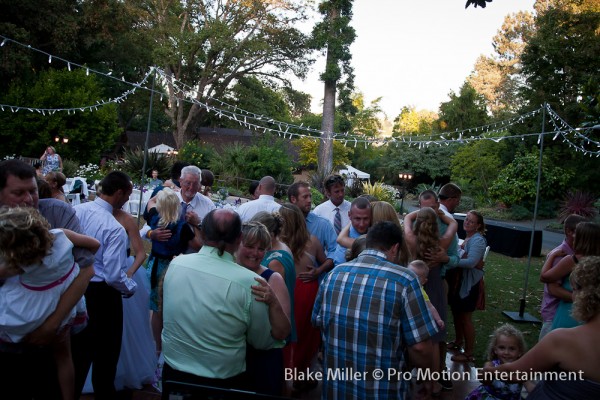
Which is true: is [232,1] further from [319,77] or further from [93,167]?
[93,167]

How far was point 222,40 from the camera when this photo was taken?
2734cm

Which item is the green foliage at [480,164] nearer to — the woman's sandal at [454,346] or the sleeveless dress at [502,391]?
the woman's sandal at [454,346]

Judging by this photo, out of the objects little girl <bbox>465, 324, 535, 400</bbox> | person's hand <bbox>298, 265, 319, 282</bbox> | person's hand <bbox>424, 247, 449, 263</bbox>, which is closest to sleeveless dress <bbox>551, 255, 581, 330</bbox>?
little girl <bbox>465, 324, 535, 400</bbox>

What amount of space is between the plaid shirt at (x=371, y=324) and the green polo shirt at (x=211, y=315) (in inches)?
15.3

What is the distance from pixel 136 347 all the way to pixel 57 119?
22484 mm

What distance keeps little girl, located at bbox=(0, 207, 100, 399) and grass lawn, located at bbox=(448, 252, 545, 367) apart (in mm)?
4261

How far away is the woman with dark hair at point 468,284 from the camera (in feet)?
16.3

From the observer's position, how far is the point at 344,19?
19.6m

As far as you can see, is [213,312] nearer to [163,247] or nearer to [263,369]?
[263,369]

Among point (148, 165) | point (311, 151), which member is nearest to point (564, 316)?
point (148, 165)

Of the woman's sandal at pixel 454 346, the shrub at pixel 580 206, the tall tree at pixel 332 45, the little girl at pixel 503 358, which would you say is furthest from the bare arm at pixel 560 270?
the shrub at pixel 580 206

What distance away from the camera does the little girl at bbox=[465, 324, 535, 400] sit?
2.75 metres

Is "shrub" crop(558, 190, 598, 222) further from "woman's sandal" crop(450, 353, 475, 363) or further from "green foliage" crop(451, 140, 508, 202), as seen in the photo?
"woman's sandal" crop(450, 353, 475, 363)

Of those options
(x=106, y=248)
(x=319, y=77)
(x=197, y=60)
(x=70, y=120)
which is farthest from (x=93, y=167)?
(x=106, y=248)
